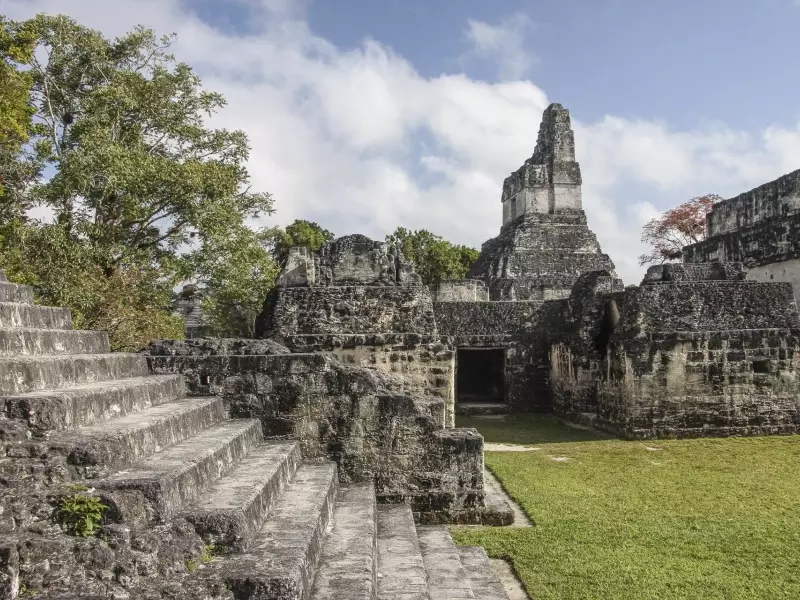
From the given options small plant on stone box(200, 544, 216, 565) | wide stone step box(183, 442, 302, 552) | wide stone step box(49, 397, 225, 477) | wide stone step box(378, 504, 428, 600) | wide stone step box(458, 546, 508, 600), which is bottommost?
wide stone step box(458, 546, 508, 600)

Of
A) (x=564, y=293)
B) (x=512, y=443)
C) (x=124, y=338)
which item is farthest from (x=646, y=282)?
(x=124, y=338)

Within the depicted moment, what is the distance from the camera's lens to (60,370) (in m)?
3.96

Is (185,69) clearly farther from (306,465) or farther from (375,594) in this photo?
(375,594)

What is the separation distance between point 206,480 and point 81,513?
3.24 feet

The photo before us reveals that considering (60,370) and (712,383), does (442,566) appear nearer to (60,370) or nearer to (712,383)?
(60,370)

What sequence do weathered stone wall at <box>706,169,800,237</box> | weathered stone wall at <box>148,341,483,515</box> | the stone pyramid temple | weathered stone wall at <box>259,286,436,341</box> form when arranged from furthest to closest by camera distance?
1. the stone pyramid temple
2. weathered stone wall at <box>706,169,800,237</box>
3. weathered stone wall at <box>259,286,436,341</box>
4. weathered stone wall at <box>148,341,483,515</box>

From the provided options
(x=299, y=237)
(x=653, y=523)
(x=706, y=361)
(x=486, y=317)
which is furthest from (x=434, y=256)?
(x=653, y=523)

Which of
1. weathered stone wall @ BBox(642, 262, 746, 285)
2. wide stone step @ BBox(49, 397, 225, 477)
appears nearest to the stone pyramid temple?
weathered stone wall @ BBox(642, 262, 746, 285)

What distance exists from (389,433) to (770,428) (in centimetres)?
887

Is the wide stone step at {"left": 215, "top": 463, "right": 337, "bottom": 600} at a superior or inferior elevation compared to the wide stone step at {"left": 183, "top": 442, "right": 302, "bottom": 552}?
inferior

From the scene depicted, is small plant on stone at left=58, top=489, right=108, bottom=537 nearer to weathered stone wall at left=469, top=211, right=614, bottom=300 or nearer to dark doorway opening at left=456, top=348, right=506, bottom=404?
dark doorway opening at left=456, top=348, right=506, bottom=404

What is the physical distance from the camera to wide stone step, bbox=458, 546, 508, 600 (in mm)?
4330

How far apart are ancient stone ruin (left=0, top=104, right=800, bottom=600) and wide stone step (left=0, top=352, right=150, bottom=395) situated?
2 centimetres

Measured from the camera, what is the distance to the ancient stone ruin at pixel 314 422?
9.00 ft
